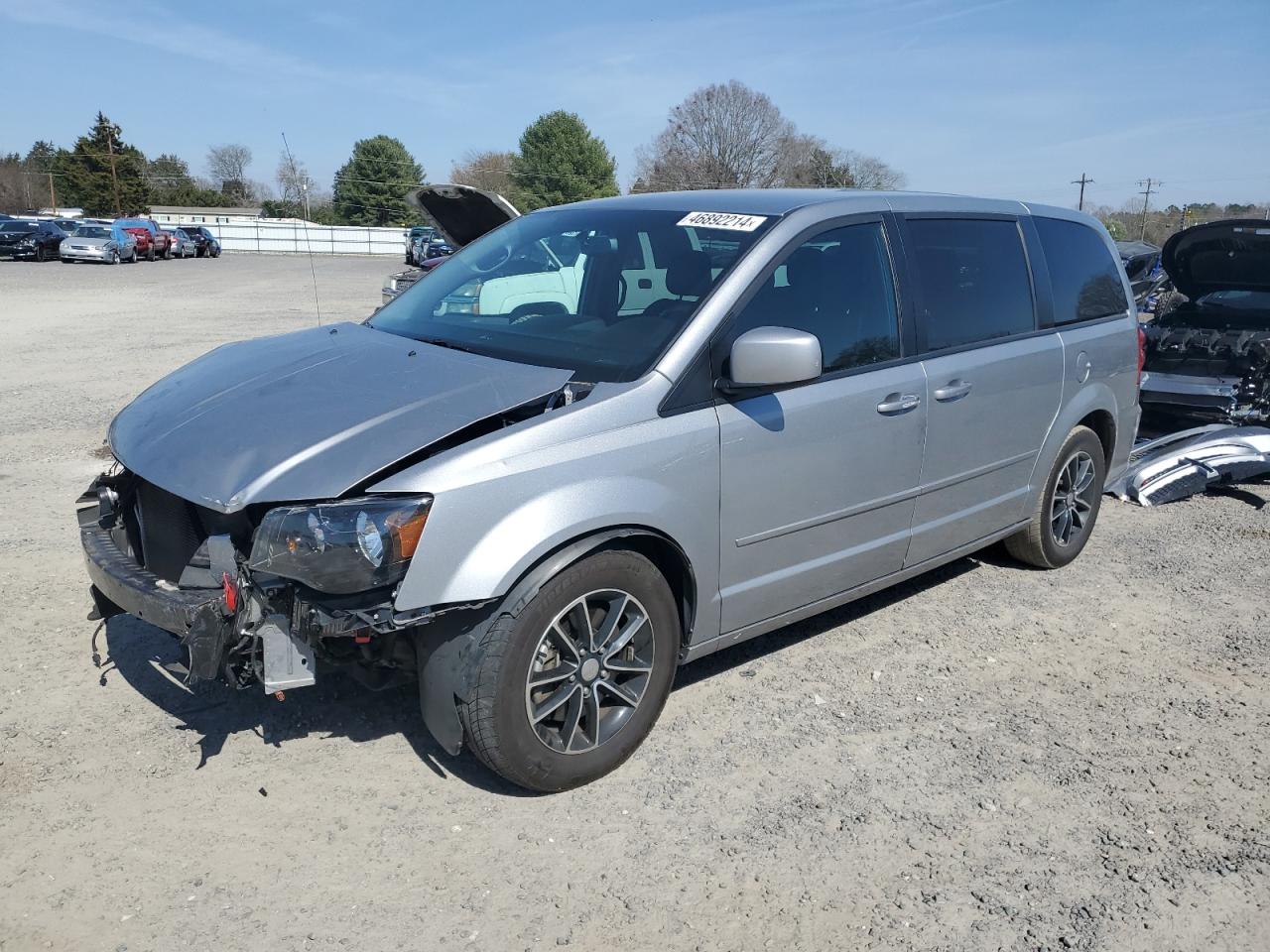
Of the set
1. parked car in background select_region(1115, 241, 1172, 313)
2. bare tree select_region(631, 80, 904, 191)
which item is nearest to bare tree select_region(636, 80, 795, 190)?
bare tree select_region(631, 80, 904, 191)

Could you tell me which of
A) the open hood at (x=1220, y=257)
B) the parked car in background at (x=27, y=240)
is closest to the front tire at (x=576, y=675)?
the open hood at (x=1220, y=257)

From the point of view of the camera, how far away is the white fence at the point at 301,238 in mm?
57406

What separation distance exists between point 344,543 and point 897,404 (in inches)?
91.8

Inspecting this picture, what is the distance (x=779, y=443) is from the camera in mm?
3848

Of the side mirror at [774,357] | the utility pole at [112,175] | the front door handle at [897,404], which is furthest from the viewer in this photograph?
the utility pole at [112,175]

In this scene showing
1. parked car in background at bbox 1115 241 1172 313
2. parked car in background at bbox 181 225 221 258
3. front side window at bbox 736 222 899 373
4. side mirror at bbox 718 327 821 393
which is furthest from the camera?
parked car in background at bbox 181 225 221 258

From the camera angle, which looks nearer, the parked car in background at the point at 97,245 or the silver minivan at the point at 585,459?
the silver minivan at the point at 585,459

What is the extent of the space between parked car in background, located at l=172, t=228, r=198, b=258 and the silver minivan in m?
43.1

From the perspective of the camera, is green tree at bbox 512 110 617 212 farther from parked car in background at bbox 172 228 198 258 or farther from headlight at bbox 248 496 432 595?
headlight at bbox 248 496 432 595

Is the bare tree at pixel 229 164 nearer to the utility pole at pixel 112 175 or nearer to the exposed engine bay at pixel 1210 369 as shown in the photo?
the utility pole at pixel 112 175

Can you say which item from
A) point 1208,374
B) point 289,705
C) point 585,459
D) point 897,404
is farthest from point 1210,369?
point 289,705

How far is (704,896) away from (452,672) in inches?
38.7

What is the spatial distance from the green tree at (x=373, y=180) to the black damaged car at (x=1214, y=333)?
57406mm

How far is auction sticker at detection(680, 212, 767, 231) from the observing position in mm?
4047
